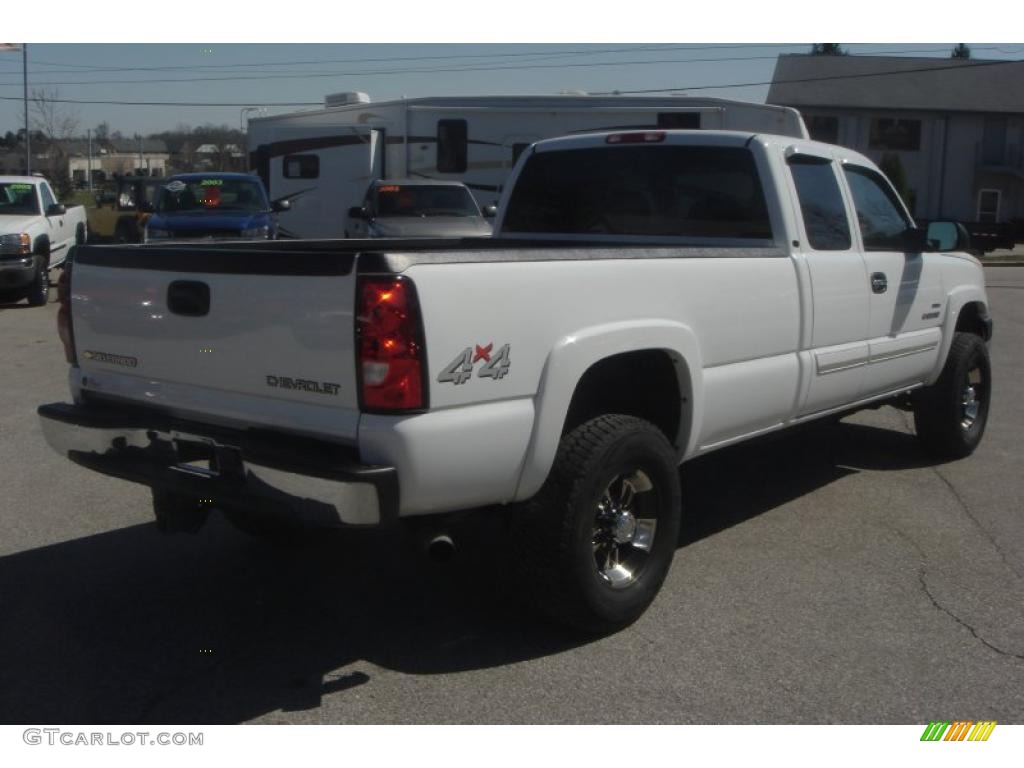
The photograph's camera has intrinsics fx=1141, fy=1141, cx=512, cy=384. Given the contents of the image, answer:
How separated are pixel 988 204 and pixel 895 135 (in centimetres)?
463

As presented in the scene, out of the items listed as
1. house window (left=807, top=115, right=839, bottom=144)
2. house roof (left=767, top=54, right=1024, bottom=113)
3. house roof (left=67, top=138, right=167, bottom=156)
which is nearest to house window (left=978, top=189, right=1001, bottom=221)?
house roof (left=767, top=54, right=1024, bottom=113)

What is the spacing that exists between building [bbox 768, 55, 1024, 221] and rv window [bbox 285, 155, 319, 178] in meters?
26.9

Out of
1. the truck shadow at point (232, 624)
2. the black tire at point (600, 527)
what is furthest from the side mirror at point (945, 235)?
the black tire at point (600, 527)

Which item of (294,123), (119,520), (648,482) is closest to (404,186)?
(294,123)

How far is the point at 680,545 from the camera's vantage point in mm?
5648

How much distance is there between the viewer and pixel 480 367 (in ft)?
12.3

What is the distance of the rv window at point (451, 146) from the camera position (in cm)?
2034

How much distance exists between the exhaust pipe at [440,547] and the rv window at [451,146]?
17.1 m

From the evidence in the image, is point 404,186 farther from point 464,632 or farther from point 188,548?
point 464,632

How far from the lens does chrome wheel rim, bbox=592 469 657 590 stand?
4.46 meters

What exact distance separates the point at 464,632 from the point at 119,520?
237 centimetres

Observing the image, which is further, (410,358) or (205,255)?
(205,255)

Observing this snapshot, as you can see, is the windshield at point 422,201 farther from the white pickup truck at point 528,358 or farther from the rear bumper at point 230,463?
the rear bumper at point 230,463
